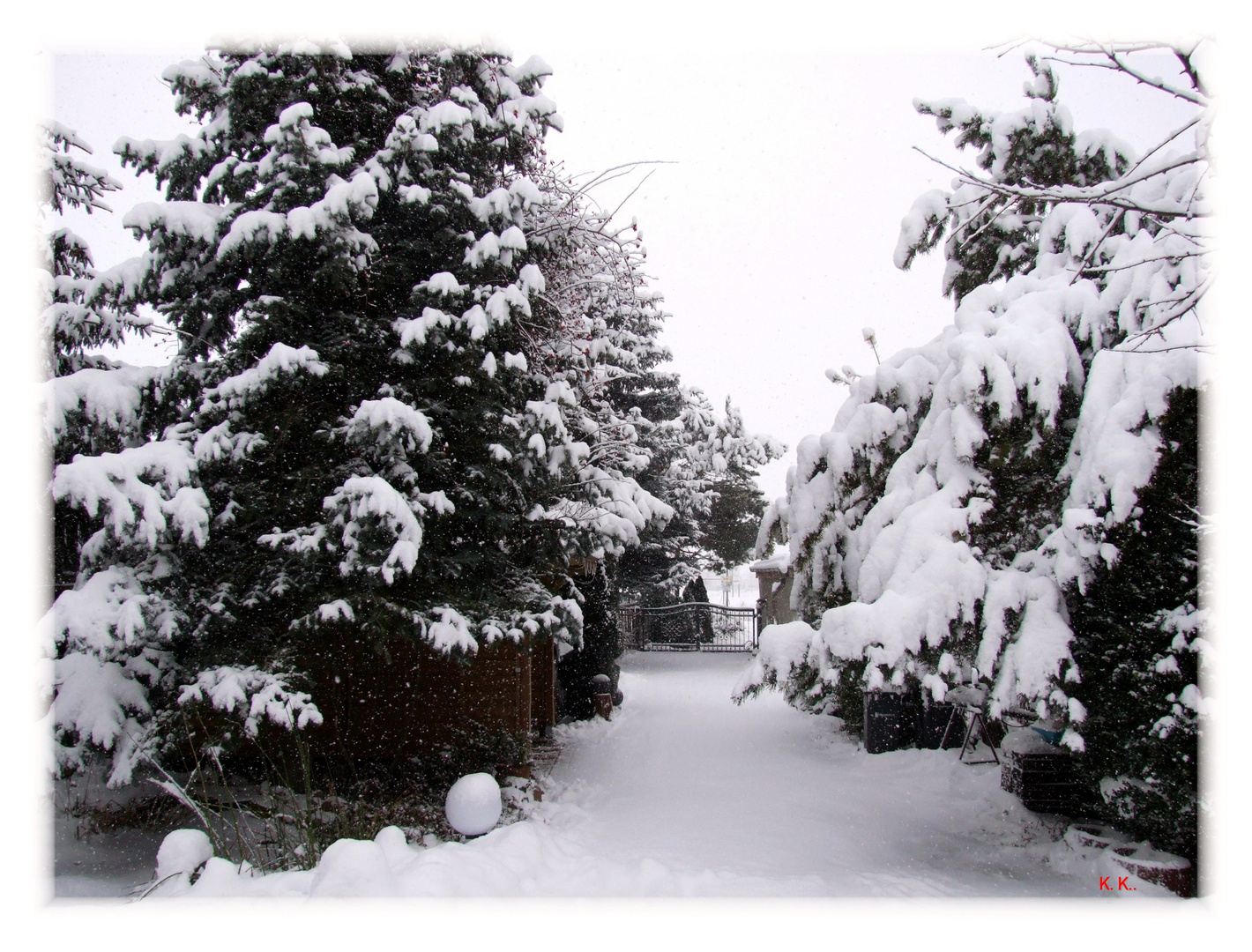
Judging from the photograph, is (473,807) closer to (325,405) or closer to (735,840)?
(735,840)

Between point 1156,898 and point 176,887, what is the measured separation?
5510 millimetres

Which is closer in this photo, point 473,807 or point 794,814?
point 473,807

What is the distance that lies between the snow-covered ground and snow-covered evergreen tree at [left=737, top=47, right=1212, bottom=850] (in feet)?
3.80

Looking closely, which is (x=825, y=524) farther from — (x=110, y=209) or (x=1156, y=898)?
(x=110, y=209)

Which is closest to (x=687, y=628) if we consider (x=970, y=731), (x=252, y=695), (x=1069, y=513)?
(x=970, y=731)

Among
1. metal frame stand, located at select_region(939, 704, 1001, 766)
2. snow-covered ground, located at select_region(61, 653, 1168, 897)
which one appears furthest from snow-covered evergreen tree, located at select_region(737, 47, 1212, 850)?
metal frame stand, located at select_region(939, 704, 1001, 766)

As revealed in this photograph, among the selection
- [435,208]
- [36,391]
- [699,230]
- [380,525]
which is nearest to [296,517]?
[380,525]

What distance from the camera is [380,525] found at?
4.66m

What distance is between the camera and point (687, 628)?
20.4 metres

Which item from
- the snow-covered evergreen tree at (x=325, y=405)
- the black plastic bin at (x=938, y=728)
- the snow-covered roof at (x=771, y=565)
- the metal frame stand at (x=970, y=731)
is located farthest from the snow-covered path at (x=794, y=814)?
the snow-covered roof at (x=771, y=565)

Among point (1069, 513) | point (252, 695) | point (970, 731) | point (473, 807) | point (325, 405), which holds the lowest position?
point (970, 731)

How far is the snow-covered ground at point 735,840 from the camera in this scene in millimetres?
3832

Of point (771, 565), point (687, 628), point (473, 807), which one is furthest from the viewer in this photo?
point (771, 565)

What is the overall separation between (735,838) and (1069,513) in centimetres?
336
